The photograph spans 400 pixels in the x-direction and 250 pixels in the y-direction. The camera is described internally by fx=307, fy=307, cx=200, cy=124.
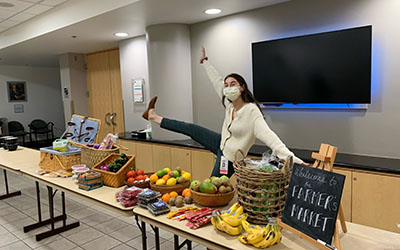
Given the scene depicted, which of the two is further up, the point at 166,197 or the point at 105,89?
the point at 105,89

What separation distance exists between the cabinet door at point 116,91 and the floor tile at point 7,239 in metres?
2.90

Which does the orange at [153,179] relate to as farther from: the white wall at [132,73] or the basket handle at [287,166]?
the white wall at [132,73]

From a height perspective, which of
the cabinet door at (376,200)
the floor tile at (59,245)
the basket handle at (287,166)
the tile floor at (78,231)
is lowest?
the floor tile at (59,245)

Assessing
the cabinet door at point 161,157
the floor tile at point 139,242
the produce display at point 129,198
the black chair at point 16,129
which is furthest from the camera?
the black chair at point 16,129

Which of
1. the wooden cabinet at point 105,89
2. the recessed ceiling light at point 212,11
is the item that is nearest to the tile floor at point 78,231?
the wooden cabinet at point 105,89

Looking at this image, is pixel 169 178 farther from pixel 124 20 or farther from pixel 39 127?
pixel 39 127

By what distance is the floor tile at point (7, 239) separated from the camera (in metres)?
3.21

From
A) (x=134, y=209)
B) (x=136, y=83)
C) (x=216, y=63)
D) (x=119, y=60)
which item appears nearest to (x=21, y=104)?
(x=119, y=60)

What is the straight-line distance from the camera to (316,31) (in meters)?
3.29

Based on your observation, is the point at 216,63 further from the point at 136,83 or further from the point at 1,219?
the point at 1,219

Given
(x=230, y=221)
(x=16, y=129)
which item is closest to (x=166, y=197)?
(x=230, y=221)

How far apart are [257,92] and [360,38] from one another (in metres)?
1.25

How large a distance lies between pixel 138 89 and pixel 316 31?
3.07 metres

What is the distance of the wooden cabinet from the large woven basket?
15.6ft
